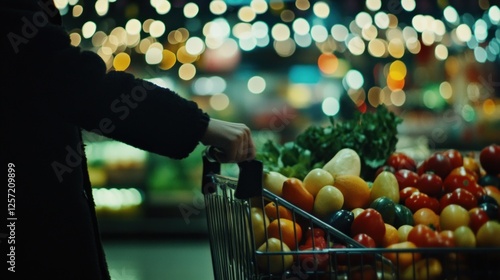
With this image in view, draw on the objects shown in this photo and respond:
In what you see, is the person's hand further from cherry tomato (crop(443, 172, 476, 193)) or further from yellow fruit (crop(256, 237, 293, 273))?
cherry tomato (crop(443, 172, 476, 193))

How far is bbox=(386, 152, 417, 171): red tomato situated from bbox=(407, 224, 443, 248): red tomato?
103 cm

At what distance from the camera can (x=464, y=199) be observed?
6.38ft

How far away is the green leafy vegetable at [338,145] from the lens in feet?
8.80

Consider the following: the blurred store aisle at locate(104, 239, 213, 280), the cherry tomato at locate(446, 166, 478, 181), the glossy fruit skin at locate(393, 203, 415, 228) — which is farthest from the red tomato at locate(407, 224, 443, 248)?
the blurred store aisle at locate(104, 239, 213, 280)

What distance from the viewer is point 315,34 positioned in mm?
7418

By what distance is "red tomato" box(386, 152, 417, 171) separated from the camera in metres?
2.60

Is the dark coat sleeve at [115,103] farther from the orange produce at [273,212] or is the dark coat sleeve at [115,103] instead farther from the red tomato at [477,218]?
the red tomato at [477,218]

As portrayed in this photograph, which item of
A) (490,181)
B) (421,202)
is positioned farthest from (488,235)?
(490,181)

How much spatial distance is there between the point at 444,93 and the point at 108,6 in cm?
409

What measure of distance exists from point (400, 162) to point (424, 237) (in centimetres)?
111

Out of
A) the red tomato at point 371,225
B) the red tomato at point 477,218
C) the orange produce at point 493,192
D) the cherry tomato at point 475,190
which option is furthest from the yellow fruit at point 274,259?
the orange produce at point 493,192

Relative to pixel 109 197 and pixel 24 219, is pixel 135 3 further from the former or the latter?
pixel 24 219

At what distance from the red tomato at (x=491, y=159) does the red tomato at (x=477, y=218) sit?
0.71 m

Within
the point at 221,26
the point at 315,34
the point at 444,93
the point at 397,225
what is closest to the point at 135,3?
the point at 221,26
